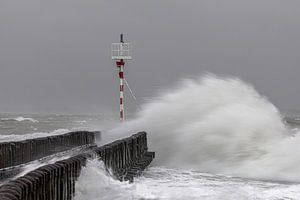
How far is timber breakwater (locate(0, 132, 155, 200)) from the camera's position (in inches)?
196

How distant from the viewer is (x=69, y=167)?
6637mm

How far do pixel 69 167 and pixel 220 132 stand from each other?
9665mm

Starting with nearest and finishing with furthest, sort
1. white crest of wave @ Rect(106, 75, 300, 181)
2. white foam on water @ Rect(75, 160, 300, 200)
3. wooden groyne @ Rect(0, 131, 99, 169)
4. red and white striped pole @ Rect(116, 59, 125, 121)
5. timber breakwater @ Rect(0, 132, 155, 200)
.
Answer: timber breakwater @ Rect(0, 132, 155, 200), white foam on water @ Rect(75, 160, 300, 200), wooden groyne @ Rect(0, 131, 99, 169), white crest of wave @ Rect(106, 75, 300, 181), red and white striped pole @ Rect(116, 59, 125, 121)

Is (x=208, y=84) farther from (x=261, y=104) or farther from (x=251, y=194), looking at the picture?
(x=251, y=194)

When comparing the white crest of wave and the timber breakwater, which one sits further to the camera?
the white crest of wave

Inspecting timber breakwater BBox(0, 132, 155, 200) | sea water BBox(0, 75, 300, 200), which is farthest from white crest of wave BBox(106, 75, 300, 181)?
timber breakwater BBox(0, 132, 155, 200)

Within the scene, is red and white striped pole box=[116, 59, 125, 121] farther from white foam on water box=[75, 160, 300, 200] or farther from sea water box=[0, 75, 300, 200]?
white foam on water box=[75, 160, 300, 200]

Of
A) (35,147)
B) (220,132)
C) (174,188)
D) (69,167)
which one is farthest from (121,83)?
(69,167)

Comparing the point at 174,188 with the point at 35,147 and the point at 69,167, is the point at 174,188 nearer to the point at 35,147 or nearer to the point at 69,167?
the point at 69,167

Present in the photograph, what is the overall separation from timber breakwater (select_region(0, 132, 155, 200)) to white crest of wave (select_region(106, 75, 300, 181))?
182 centimetres

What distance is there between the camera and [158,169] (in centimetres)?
1212

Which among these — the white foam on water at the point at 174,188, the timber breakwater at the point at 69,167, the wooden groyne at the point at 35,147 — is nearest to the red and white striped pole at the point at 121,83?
the timber breakwater at the point at 69,167

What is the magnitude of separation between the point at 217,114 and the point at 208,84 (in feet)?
11.6

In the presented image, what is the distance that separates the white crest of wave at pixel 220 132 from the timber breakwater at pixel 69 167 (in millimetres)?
1824
